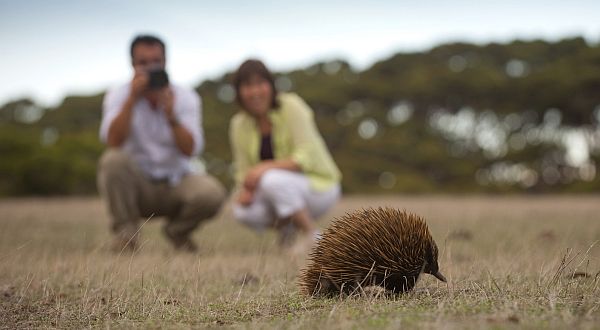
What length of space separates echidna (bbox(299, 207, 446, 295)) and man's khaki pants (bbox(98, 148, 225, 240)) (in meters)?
2.54

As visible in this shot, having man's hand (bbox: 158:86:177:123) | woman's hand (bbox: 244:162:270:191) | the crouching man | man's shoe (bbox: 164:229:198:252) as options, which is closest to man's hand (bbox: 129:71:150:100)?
the crouching man

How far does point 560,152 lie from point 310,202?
47.3 feet

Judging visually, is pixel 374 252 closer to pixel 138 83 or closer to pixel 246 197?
pixel 246 197

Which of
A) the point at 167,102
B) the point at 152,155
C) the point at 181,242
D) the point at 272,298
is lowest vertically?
the point at 181,242

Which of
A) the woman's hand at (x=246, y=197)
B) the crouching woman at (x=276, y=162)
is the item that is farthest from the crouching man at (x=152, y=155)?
the crouching woman at (x=276, y=162)

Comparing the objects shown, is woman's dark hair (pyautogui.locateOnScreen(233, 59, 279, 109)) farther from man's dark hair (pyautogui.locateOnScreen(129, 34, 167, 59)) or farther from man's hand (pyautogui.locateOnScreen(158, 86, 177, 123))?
man's dark hair (pyautogui.locateOnScreen(129, 34, 167, 59))

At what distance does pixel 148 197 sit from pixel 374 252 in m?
3.00

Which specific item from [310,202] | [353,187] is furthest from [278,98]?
[353,187]

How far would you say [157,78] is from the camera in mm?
4578

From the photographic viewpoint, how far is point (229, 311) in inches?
93.9

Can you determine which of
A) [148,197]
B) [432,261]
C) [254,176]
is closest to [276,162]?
[254,176]

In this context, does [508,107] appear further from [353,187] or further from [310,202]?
[310,202]

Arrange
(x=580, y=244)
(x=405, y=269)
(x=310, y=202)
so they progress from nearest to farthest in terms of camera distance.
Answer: (x=405, y=269) → (x=580, y=244) → (x=310, y=202)

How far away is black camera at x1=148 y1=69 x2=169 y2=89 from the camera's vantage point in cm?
456
